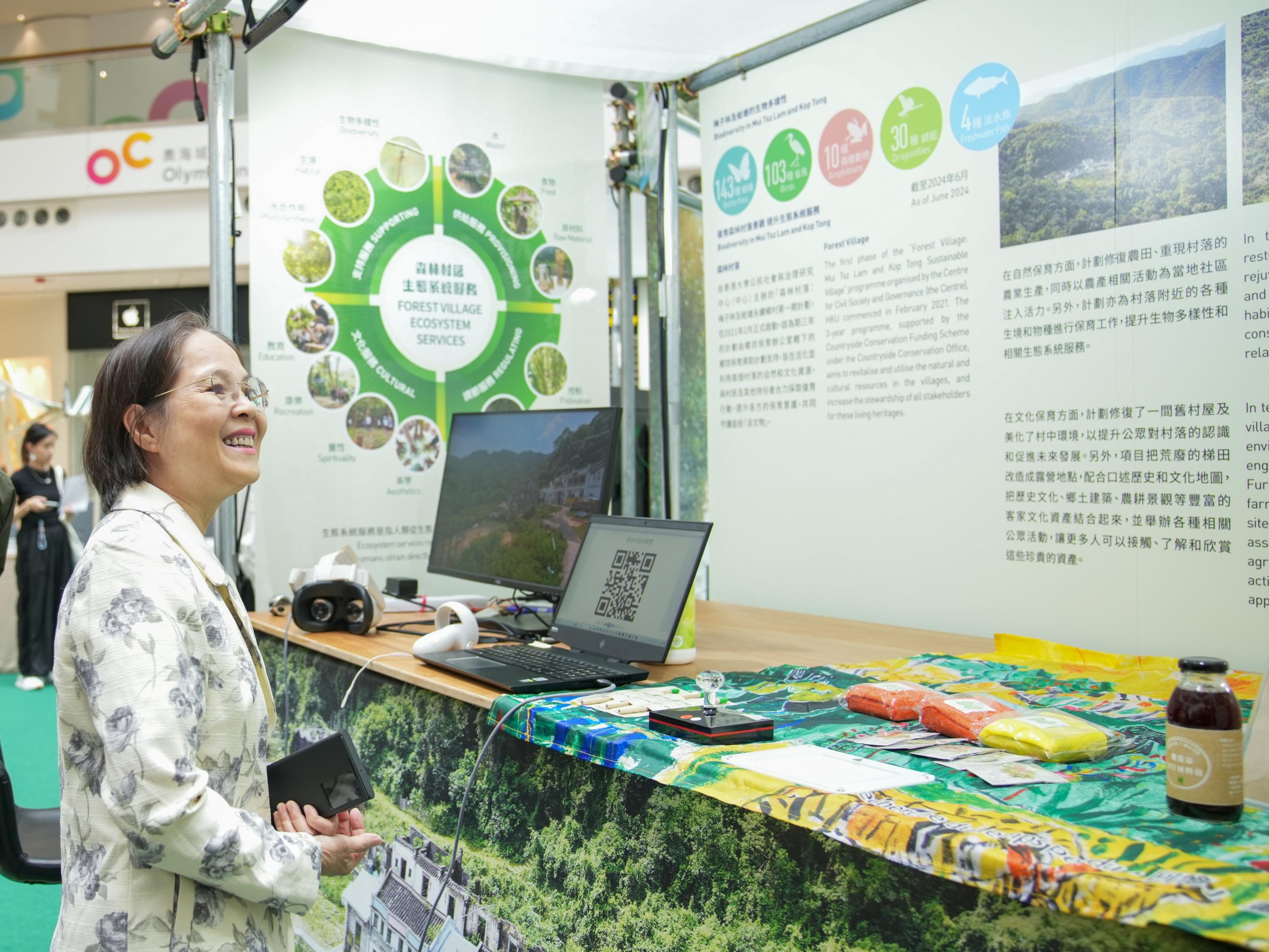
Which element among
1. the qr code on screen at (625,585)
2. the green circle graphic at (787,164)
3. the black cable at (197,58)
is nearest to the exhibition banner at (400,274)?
the black cable at (197,58)

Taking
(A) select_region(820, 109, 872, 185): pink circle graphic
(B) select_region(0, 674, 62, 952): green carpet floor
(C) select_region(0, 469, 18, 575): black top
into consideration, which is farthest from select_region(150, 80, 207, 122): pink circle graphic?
(C) select_region(0, 469, 18, 575): black top

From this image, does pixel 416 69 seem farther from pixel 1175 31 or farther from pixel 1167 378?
pixel 1167 378

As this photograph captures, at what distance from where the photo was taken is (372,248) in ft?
9.72

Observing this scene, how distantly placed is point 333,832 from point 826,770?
63cm

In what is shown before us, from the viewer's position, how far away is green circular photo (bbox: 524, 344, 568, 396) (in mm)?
3191

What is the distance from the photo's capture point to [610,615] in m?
1.92

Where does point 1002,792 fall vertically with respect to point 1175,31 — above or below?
below

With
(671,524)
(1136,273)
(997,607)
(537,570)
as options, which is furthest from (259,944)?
(1136,273)

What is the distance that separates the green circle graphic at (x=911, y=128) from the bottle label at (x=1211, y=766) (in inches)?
70.1

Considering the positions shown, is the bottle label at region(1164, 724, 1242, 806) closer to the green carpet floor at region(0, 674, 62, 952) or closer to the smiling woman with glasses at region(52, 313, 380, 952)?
the smiling woman with glasses at region(52, 313, 380, 952)

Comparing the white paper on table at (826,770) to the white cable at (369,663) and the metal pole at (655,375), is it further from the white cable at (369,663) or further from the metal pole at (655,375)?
the metal pole at (655,375)

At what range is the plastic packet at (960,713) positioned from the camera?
1377 mm

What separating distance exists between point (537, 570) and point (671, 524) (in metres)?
0.52

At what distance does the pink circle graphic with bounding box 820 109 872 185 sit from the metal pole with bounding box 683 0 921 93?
0.21m
